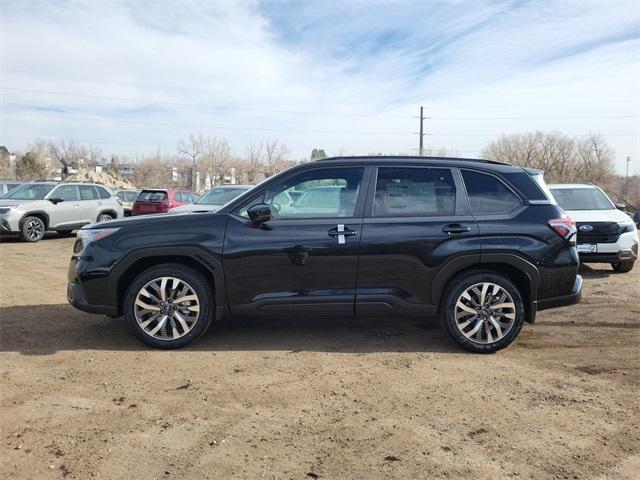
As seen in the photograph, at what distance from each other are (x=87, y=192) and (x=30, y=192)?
1.58 meters

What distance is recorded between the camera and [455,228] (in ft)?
15.6

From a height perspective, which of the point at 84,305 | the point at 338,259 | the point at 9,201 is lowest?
the point at 84,305

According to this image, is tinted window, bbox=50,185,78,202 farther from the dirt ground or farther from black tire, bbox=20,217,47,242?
the dirt ground

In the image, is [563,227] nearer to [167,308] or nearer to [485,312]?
[485,312]

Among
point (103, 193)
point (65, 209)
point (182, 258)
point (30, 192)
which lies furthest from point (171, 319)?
point (103, 193)

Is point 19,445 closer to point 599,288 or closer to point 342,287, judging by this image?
point 342,287

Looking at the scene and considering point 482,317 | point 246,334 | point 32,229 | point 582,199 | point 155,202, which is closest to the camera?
point 482,317

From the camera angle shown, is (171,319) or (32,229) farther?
(32,229)

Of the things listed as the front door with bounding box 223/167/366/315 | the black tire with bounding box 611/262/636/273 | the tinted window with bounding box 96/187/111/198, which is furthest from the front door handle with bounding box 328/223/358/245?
the tinted window with bounding box 96/187/111/198

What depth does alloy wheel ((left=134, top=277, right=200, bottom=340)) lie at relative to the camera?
15.4ft

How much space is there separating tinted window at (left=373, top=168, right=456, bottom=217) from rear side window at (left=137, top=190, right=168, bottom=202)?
44.6ft

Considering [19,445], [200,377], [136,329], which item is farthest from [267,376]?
[19,445]

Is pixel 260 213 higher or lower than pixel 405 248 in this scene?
higher

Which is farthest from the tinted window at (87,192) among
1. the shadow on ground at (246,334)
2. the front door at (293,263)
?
the front door at (293,263)
